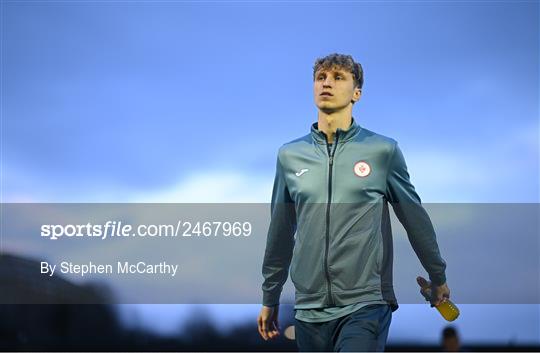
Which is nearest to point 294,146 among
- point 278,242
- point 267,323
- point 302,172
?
point 302,172

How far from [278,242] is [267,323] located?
42cm

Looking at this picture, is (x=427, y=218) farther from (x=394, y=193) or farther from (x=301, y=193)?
(x=301, y=193)

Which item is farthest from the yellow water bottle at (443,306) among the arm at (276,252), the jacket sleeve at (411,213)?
the arm at (276,252)

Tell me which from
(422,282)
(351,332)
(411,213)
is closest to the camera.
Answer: (351,332)

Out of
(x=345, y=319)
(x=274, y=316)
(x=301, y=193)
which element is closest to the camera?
(x=345, y=319)

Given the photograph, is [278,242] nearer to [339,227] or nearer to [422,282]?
[339,227]

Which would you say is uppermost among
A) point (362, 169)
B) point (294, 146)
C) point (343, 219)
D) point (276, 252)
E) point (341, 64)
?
point (341, 64)

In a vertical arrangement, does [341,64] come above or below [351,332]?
above

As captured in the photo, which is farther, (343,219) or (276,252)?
(276,252)

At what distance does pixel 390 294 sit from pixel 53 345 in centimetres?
216

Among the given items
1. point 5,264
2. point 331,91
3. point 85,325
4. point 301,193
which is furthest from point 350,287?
point 5,264

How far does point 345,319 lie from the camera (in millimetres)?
3805

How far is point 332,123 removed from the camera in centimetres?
414

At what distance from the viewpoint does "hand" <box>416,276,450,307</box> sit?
167 inches
